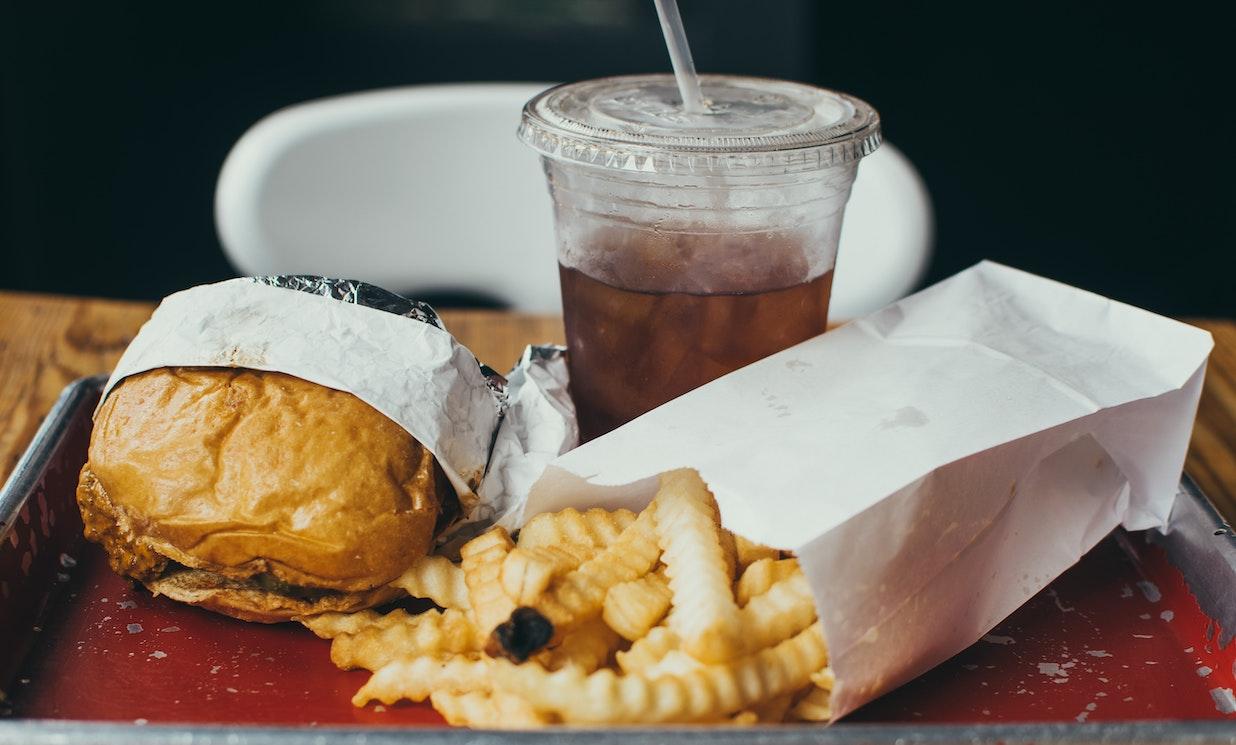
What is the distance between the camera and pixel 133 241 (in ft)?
9.90

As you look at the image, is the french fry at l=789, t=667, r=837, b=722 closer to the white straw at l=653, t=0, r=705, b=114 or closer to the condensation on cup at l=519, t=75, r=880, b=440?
the condensation on cup at l=519, t=75, r=880, b=440

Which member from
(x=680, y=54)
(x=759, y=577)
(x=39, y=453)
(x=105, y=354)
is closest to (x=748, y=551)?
(x=759, y=577)

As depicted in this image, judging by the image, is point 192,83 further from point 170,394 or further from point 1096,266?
point 1096,266

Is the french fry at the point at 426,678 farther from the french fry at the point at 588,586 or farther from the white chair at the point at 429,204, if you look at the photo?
the white chair at the point at 429,204

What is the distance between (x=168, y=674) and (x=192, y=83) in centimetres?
229

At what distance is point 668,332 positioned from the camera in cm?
109

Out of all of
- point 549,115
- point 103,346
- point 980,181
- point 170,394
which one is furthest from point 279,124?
point 980,181

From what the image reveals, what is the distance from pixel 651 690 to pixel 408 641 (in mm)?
232

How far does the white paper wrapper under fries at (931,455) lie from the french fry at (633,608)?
79mm

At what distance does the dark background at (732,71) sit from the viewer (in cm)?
281

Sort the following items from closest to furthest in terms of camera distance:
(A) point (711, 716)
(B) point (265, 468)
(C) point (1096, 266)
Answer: (A) point (711, 716) < (B) point (265, 468) < (C) point (1096, 266)

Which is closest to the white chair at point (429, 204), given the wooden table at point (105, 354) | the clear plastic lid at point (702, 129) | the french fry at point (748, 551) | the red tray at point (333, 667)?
the wooden table at point (105, 354)

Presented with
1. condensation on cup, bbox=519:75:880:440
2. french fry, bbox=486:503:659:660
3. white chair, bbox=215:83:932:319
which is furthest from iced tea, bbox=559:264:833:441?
white chair, bbox=215:83:932:319

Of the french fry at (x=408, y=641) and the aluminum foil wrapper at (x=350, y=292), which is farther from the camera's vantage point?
the aluminum foil wrapper at (x=350, y=292)
